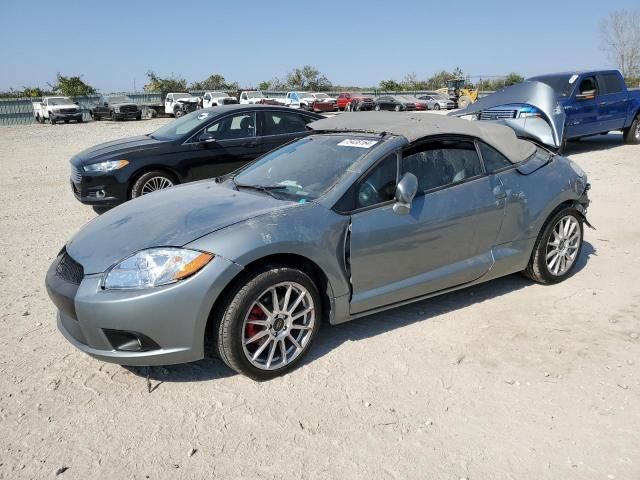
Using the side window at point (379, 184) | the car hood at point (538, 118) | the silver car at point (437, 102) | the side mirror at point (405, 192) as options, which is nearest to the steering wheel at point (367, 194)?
the side window at point (379, 184)

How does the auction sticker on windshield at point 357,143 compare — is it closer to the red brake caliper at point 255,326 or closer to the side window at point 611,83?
the red brake caliper at point 255,326

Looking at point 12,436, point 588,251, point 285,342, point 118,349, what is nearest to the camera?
point 12,436

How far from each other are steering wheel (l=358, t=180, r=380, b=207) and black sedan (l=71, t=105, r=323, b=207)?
4.48m

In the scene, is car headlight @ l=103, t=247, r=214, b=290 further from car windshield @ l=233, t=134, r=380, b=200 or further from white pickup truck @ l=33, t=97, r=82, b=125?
white pickup truck @ l=33, t=97, r=82, b=125

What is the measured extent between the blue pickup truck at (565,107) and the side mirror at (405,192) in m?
7.66

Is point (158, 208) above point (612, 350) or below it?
above

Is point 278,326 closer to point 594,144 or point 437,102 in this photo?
point 594,144

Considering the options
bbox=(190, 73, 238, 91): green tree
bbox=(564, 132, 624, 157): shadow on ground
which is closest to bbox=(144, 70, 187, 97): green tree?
bbox=(190, 73, 238, 91): green tree

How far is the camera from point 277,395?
121 inches

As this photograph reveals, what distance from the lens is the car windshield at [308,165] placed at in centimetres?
364

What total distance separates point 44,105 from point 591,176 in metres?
33.2

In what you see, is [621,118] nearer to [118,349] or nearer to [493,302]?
[493,302]

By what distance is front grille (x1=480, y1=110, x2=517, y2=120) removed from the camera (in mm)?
10898

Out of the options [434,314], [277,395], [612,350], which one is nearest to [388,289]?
[434,314]
